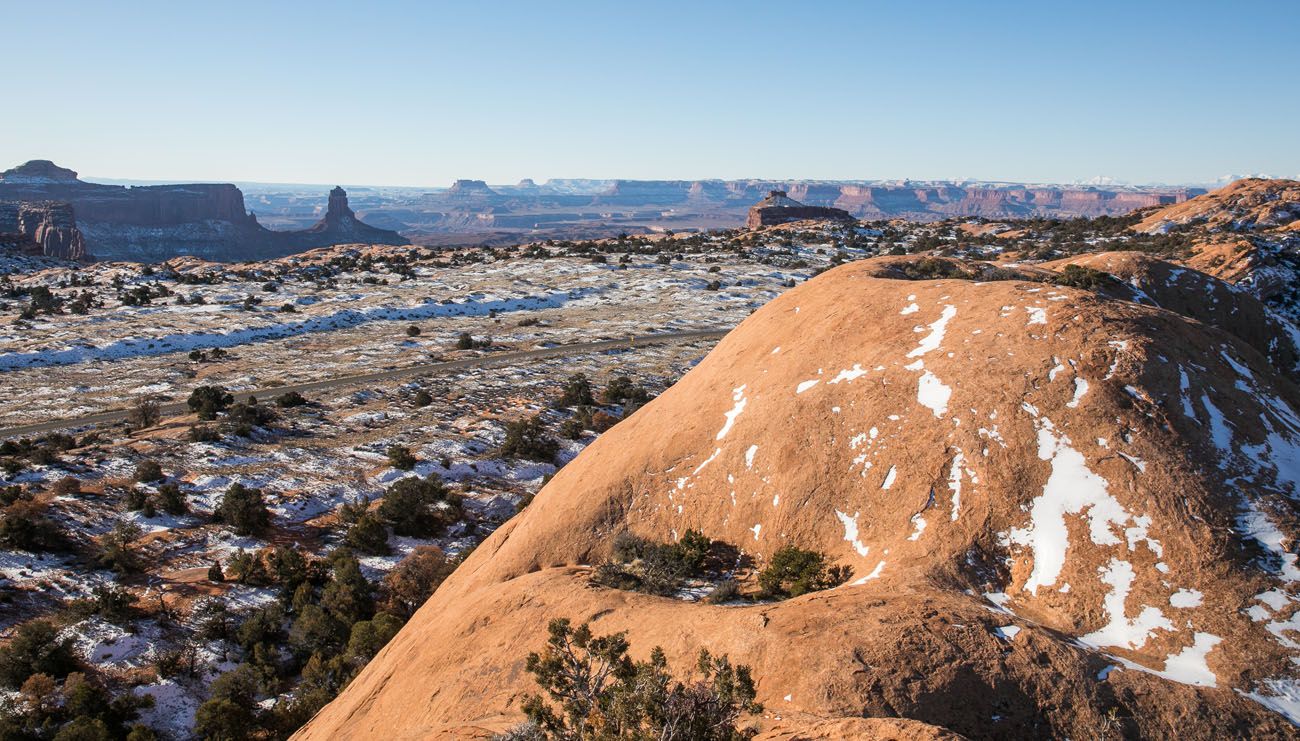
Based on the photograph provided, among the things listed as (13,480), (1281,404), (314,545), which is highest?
(1281,404)

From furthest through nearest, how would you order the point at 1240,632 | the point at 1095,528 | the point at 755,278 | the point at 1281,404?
the point at 755,278 → the point at 1281,404 → the point at 1095,528 → the point at 1240,632

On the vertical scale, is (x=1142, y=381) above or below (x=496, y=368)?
above

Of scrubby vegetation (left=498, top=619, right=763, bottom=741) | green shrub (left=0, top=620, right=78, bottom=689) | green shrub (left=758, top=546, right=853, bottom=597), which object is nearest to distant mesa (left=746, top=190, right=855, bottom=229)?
green shrub (left=758, top=546, right=853, bottom=597)

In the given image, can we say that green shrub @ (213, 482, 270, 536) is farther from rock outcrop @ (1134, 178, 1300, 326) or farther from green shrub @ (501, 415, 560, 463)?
rock outcrop @ (1134, 178, 1300, 326)

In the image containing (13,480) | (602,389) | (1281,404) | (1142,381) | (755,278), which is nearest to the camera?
(1142,381)

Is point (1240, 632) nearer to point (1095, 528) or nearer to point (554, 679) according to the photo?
point (1095, 528)

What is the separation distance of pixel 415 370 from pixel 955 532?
40189 millimetres

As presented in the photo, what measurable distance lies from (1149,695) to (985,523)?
3966 mm

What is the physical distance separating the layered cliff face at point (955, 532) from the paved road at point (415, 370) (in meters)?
28.3

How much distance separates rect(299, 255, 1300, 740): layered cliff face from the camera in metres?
9.45

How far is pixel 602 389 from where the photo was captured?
139ft

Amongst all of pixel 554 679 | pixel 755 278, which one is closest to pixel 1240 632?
pixel 554 679

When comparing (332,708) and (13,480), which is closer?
(332,708)

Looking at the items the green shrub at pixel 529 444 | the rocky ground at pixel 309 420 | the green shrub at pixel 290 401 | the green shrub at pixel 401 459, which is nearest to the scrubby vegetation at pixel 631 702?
the rocky ground at pixel 309 420
